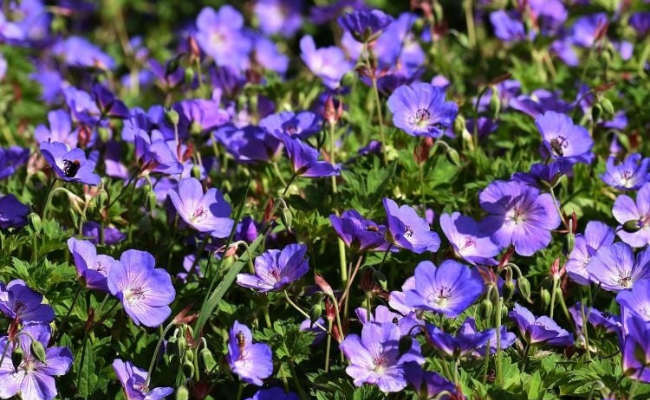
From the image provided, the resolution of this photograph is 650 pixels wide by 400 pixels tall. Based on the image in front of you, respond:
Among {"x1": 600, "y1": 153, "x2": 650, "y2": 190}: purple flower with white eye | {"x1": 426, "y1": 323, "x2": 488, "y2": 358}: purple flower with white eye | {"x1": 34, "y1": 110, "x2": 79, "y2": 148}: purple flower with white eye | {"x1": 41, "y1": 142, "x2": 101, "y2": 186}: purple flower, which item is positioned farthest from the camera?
{"x1": 34, "y1": 110, "x2": 79, "y2": 148}: purple flower with white eye

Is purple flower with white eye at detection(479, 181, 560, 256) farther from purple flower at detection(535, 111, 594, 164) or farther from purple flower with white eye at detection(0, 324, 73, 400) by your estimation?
purple flower with white eye at detection(0, 324, 73, 400)

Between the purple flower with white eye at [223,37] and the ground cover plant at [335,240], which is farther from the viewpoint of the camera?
the purple flower with white eye at [223,37]

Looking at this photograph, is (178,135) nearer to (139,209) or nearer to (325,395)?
(139,209)

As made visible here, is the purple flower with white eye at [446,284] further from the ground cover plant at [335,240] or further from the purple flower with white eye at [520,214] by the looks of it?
the purple flower with white eye at [520,214]

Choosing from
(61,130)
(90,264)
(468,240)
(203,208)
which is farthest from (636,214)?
(61,130)

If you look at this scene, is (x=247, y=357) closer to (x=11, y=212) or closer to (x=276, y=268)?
(x=276, y=268)

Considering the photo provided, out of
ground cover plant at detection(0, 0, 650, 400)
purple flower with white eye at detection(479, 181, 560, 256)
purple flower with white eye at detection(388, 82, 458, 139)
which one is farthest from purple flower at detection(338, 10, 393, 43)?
purple flower with white eye at detection(479, 181, 560, 256)

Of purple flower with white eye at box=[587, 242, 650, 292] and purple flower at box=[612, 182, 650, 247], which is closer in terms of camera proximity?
purple flower with white eye at box=[587, 242, 650, 292]

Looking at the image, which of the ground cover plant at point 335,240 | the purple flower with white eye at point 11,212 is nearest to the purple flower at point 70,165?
the ground cover plant at point 335,240

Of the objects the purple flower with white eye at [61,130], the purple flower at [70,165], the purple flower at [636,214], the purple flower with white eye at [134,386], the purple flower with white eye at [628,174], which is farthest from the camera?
the purple flower with white eye at [61,130]
